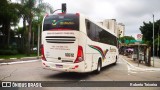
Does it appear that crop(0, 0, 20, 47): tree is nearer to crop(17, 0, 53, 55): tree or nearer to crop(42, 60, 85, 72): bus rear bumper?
crop(17, 0, 53, 55): tree

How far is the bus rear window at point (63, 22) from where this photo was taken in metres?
12.2

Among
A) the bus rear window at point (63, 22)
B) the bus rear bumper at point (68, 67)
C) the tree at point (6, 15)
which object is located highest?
the tree at point (6, 15)

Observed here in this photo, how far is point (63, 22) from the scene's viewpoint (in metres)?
12.3

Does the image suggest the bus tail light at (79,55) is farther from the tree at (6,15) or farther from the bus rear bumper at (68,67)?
the tree at (6,15)

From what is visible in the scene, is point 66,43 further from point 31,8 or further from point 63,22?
point 31,8

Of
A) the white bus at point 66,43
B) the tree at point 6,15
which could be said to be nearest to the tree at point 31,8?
the tree at point 6,15

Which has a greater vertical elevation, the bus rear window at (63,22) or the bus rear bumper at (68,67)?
the bus rear window at (63,22)

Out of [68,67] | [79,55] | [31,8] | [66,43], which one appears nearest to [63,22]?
[66,43]

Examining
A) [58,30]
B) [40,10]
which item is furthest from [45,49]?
[40,10]

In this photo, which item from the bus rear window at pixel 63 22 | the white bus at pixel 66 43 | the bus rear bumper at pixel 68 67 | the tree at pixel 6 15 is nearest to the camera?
the bus rear bumper at pixel 68 67

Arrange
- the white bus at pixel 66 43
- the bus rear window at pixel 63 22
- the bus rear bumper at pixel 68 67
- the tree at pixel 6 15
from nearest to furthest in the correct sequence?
the bus rear bumper at pixel 68 67
the white bus at pixel 66 43
the bus rear window at pixel 63 22
the tree at pixel 6 15

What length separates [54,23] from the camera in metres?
12.5

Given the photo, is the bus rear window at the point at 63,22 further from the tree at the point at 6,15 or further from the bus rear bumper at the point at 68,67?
the tree at the point at 6,15

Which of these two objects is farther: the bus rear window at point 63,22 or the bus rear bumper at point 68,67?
the bus rear window at point 63,22
